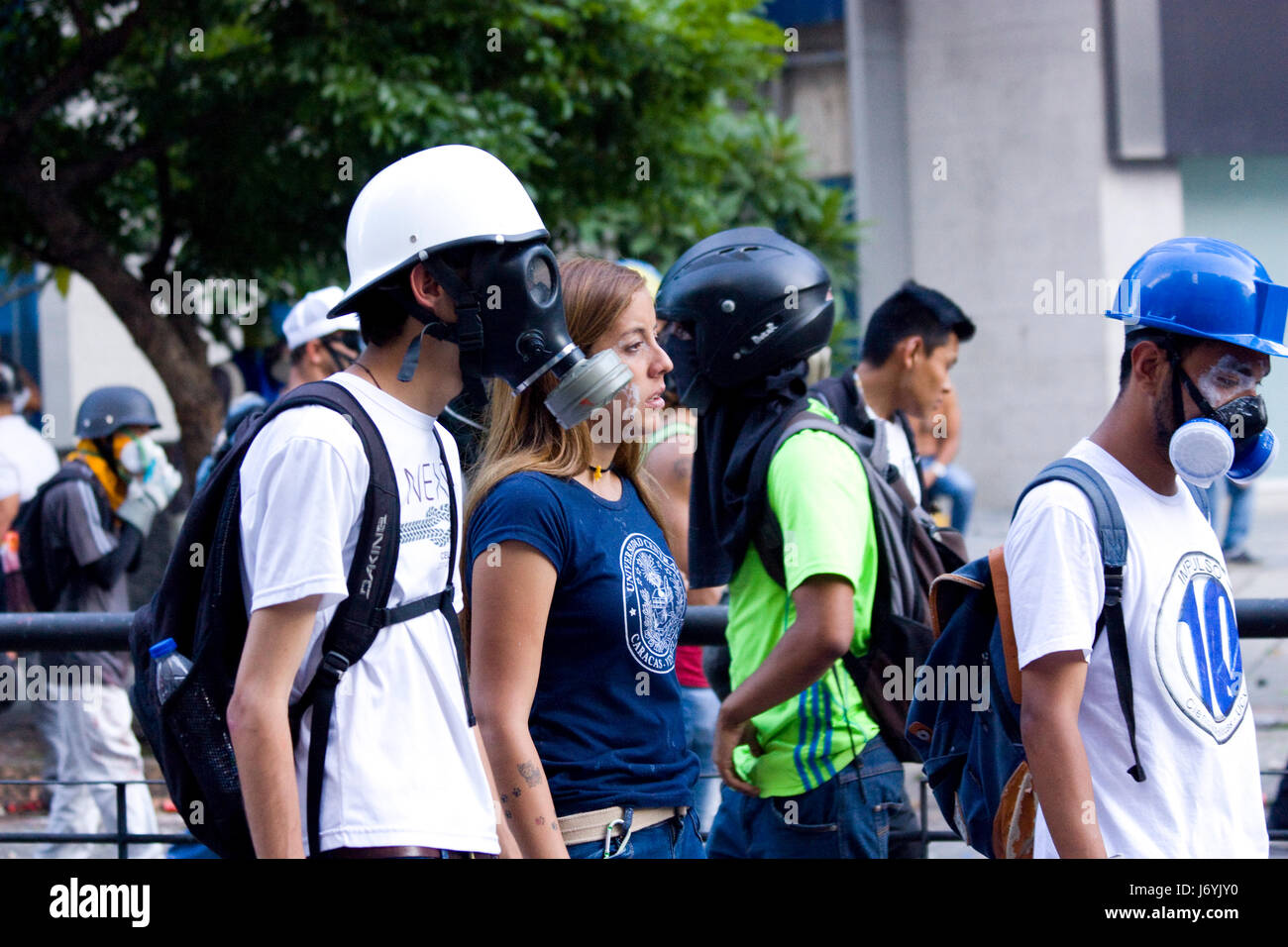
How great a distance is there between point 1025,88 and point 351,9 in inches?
387

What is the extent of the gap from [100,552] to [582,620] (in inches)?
167

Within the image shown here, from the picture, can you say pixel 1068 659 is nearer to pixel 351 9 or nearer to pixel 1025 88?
pixel 351 9

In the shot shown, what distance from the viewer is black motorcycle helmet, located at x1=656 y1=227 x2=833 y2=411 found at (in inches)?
135

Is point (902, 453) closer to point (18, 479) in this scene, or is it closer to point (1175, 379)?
point (1175, 379)

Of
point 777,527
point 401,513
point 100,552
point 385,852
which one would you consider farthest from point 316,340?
point 385,852

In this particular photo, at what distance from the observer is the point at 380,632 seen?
228 cm

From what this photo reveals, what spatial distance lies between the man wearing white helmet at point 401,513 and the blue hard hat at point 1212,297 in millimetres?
948

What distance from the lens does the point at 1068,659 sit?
240 centimetres

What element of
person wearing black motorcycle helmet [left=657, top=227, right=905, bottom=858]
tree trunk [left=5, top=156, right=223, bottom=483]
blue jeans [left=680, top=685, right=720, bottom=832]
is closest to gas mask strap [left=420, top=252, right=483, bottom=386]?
person wearing black motorcycle helmet [left=657, top=227, right=905, bottom=858]

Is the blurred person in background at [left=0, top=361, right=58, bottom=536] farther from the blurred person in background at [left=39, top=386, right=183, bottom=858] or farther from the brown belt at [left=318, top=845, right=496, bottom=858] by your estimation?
the brown belt at [left=318, top=845, right=496, bottom=858]

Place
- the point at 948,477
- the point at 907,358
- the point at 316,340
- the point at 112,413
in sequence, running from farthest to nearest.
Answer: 1. the point at 948,477
2. the point at 112,413
3. the point at 316,340
4. the point at 907,358

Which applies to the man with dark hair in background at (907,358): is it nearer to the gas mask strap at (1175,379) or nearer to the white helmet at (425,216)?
the gas mask strap at (1175,379)

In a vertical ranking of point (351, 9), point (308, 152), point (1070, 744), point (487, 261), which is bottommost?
point (1070, 744)
